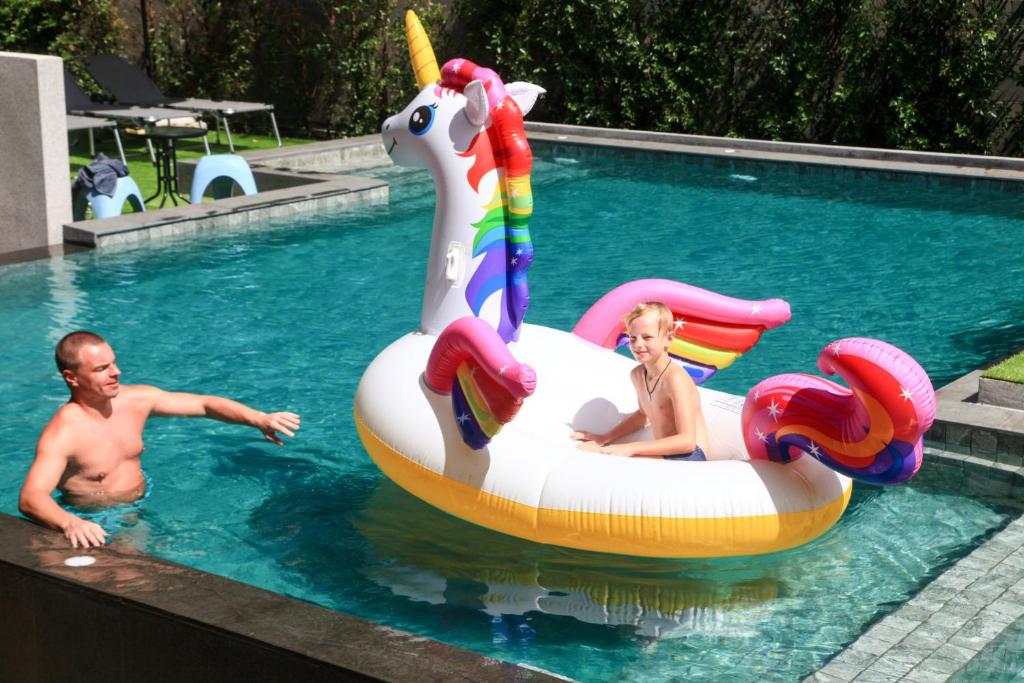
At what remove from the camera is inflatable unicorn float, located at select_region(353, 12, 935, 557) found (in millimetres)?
4375

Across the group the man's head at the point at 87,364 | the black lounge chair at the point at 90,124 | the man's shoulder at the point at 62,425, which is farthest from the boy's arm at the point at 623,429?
the black lounge chair at the point at 90,124

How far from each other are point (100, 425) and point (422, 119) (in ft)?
6.10

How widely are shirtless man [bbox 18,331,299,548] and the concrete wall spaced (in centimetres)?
555

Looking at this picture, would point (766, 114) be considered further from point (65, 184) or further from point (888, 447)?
point (888, 447)

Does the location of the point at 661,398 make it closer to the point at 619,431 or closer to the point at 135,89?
the point at 619,431

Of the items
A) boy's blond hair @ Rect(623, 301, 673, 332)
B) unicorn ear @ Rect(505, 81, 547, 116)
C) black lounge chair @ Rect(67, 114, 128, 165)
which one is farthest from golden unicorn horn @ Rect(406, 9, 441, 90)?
black lounge chair @ Rect(67, 114, 128, 165)

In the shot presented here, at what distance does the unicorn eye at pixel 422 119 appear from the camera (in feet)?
17.7

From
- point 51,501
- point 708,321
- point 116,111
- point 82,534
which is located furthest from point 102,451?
point 116,111

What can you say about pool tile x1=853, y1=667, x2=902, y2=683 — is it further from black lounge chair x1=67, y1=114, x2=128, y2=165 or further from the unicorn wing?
black lounge chair x1=67, y1=114, x2=128, y2=165

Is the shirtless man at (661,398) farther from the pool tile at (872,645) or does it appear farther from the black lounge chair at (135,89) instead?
the black lounge chair at (135,89)

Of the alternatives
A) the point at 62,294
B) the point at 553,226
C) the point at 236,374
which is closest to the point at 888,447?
the point at 236,374

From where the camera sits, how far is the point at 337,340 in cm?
810

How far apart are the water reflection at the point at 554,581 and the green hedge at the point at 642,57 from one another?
1084cm

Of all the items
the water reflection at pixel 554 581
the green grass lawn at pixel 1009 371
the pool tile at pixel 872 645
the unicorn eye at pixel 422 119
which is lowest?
the water reflection at pixel 554 581
